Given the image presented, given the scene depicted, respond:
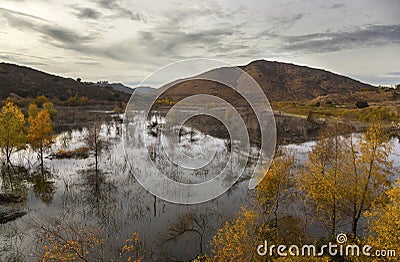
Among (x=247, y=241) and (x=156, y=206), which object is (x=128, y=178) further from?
(x=247, y=241)

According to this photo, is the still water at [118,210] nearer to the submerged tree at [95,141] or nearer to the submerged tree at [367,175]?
the submerged tree at [95,141]

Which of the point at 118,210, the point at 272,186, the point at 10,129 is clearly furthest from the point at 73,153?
the point at 272,186

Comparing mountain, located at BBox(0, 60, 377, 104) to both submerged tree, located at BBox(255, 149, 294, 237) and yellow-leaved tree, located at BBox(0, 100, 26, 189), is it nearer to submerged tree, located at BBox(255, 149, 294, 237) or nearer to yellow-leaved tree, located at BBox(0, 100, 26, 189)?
yellow-leaved tree, located at BBox(0, 100, 26, 189)

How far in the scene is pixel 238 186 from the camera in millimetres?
24344

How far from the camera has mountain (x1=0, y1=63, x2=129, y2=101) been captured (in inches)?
3582

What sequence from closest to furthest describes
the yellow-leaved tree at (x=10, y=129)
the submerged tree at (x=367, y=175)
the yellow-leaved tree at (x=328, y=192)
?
the submerged tree at (x=367, y=175) → the yellow-leaved tree at (x=328, y=192) → the yellow-leaved tree at (x=10, y=129)

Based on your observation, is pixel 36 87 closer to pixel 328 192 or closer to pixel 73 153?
pixel 73 153

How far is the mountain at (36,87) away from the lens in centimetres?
9098

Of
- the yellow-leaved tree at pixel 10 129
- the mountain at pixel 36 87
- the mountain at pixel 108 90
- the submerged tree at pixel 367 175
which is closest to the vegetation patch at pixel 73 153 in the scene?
the yellow-leaved tree at pixel 10 129

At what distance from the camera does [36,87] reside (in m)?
103

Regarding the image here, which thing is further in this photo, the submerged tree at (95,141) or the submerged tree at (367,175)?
the submerged tree at (95,141)

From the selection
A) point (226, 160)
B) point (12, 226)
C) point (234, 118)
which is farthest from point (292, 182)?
point (234, 118)

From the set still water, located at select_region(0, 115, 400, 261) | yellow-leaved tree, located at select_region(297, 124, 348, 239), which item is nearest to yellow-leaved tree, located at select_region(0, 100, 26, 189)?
still water, located at select_region(0, 115, 400, 261)

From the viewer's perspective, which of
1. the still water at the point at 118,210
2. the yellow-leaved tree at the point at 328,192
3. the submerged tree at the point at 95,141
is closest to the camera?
the still water at the point at 118,210
